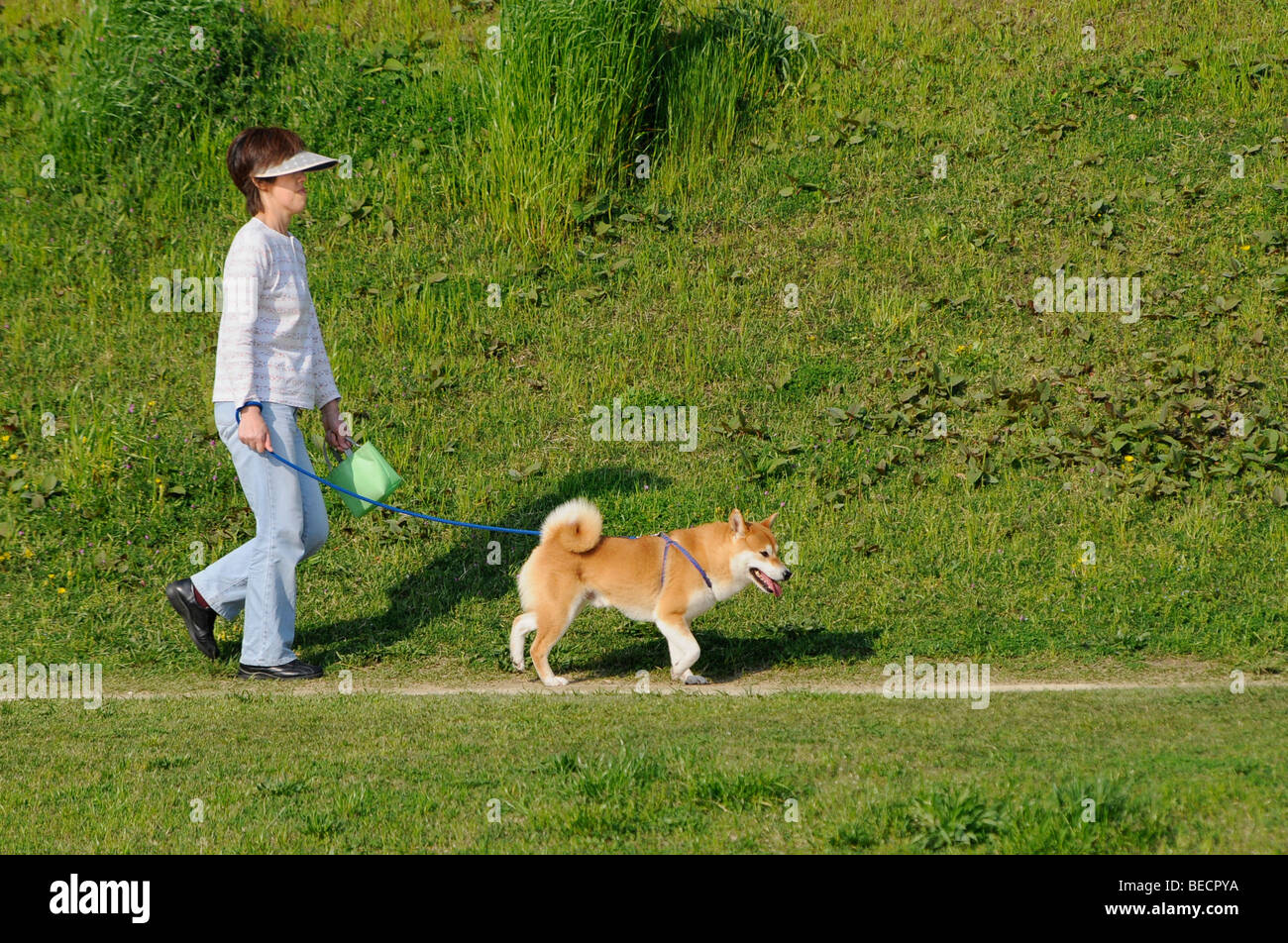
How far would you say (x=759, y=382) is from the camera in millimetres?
11461

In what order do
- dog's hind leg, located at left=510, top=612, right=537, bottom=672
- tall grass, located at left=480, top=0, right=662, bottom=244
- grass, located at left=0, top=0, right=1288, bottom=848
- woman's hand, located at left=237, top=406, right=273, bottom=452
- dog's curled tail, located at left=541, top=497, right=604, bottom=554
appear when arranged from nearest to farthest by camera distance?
woman's hand, located at left=237, top=406, right=273, bottom=452, dog's curled tail, located at left=541, top=497, right=604, bottom=554, dog's hind leg, located at left=510, top=612, right=537, bottom=672, grass, located at left=0, top=0, right=1288, bottom=848, tall grass, located at left=480, top=0, right=662, bottom=244

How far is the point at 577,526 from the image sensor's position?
24.9ft

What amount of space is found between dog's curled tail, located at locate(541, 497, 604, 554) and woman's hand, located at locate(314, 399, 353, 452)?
1.47 meters

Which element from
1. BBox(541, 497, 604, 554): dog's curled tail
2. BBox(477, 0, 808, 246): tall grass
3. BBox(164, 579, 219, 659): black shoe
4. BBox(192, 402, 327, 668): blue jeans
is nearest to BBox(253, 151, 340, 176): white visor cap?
BBox(192, 402, 327, 668): blue jeans

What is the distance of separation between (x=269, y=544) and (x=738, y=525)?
9.26ft

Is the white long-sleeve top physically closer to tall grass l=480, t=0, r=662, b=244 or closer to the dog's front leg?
the dog's front leg

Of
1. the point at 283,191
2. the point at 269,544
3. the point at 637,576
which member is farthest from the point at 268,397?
the point at 637,576

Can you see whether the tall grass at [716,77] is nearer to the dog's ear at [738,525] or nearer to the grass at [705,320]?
the grass at [705,320]

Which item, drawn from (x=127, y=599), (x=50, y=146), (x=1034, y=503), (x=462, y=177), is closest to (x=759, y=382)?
(x=1034, y=503)

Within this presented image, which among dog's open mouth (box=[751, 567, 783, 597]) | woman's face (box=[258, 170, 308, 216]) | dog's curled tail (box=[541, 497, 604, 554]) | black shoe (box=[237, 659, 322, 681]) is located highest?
woman's face (box=[258, 170, 308, 216])

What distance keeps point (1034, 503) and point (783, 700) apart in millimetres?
3614

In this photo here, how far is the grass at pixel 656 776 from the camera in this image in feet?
15.2

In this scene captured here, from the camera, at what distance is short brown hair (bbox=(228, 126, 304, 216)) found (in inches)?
288

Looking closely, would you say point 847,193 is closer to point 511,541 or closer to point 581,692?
point 511,541
